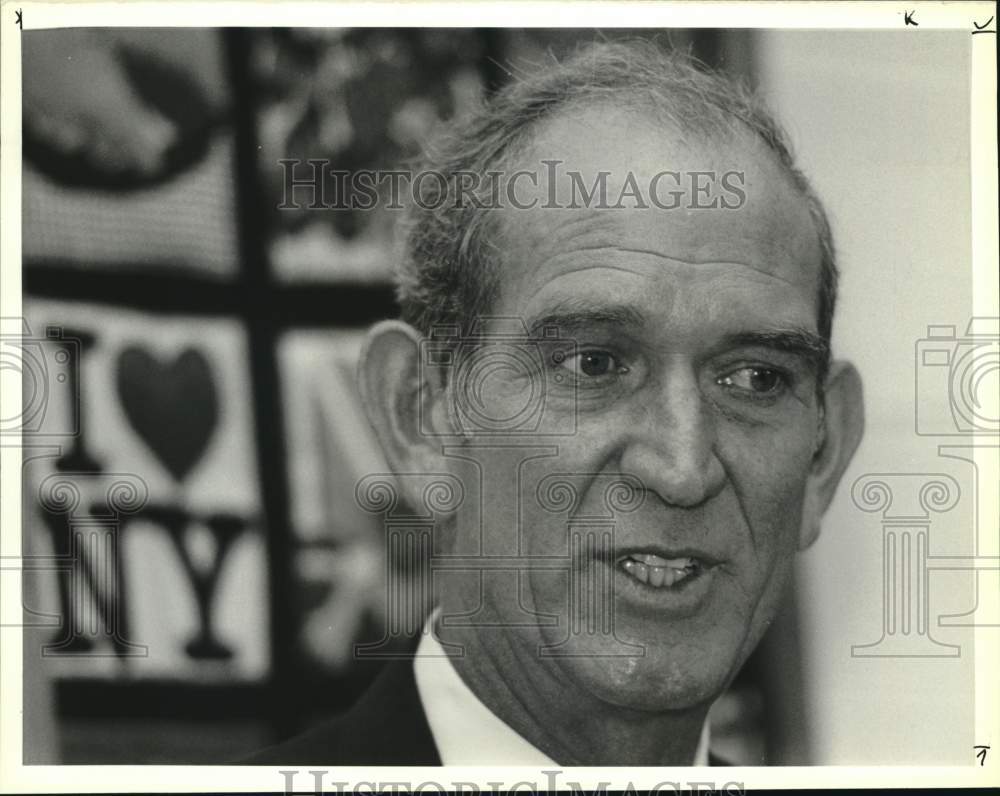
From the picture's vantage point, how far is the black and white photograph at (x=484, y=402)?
1.94 meters

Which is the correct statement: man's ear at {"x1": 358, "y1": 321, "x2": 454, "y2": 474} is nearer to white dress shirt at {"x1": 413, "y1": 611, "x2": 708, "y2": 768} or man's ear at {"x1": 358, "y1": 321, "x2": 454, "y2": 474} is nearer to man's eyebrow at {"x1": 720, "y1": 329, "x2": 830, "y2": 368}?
white dress shirt at {"x1": 413, "y1": 611, "x2": 708, "y2": 768}

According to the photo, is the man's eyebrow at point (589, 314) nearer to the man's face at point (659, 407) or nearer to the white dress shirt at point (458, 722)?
the man's face at point (659, 407)

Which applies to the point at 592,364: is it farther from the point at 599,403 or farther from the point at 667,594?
the point at 667,594

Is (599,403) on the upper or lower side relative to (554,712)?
upper

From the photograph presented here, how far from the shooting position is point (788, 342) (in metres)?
A: 1.96

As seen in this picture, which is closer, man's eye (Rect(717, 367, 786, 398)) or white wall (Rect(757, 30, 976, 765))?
man's eye (Rect(717, 367, 786, 398))

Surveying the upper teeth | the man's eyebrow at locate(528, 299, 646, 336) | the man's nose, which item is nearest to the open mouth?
the upper teeth

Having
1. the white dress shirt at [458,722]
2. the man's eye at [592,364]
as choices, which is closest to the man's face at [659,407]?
the man's eye at [592,364]

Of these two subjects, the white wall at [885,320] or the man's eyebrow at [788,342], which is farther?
the white wall at [885,320]

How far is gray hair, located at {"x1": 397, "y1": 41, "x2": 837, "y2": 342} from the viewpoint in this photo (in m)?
1.94

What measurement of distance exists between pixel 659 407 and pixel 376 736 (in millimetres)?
856

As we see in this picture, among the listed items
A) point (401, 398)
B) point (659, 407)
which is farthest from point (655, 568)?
point (401, 398)

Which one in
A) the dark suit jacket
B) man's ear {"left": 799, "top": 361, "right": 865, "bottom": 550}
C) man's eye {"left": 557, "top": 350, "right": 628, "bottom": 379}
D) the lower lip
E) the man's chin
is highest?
man's eye {"left": 557, "top": 350, "right": 628, "bottom": 379}

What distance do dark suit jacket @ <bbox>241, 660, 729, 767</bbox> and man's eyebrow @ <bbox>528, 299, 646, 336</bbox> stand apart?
0.74 metres
